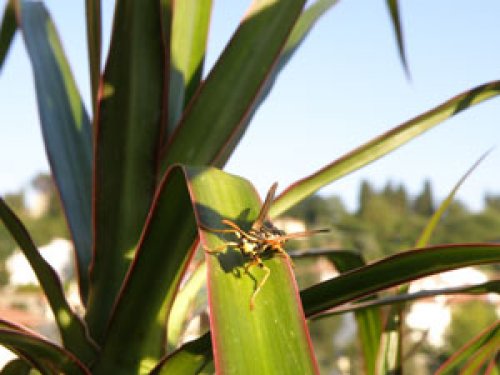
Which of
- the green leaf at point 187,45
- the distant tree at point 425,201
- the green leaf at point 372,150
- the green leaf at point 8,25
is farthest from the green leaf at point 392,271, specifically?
the distant tree at point 425,201

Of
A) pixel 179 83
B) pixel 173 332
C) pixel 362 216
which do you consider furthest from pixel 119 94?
pixel 362 216

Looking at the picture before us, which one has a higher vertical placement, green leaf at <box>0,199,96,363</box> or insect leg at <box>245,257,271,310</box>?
green leaf at <box>0,199,96,363</box>

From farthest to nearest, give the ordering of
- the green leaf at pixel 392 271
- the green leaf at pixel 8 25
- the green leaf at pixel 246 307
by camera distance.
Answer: the green leaf at pixel 8 25 → the green leaf at pixel 392 271 → the green leaf at pixel 246 307

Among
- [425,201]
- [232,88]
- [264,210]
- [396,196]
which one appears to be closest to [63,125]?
[232,88]

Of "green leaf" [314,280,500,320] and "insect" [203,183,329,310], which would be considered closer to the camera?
"insect" [203,183,329,310]

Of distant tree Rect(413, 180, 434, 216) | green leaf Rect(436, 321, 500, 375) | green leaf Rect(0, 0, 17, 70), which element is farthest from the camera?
distant tree Rect(413, 180, 434, 216)

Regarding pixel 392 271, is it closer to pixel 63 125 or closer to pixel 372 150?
pixel 372 150

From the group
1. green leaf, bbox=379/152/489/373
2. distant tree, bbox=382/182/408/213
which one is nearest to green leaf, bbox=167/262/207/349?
green leaf, bbox=379/152/489/373

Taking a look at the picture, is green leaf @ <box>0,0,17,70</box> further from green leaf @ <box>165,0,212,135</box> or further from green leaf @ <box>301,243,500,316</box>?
green leaf @ <box>301,243,500,316</box>

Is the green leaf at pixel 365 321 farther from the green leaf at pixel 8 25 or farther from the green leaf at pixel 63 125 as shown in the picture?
the green leaf at pixel 8 25
